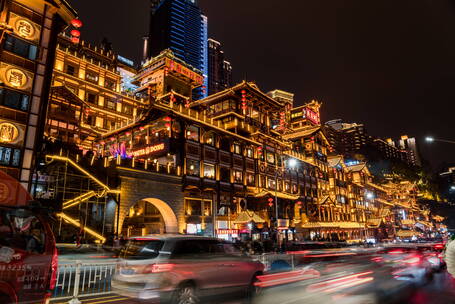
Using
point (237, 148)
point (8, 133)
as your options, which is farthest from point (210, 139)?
point (8, 133)

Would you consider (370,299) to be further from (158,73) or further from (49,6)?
(158,73)

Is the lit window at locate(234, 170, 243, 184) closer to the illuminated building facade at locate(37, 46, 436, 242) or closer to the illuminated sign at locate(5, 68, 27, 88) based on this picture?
the illuminated building facade at locate(37, 46, 436, 242)

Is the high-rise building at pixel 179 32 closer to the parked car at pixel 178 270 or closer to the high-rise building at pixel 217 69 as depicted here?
the high-rise building at pixel 217 69

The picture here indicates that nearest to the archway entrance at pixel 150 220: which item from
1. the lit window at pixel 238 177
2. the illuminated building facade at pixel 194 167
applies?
the illuminated building facade at pixel 194 167

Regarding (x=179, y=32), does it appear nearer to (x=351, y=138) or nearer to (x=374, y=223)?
(x=374, y=223)

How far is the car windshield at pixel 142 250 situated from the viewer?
330 inches

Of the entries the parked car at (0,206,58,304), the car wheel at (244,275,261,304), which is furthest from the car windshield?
the car wheel at (244,275,261,304)

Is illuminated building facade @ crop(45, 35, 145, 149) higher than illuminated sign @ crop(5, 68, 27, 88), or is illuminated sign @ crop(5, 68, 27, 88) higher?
illuminated building facade @ crop(45, 35, 145, 149)

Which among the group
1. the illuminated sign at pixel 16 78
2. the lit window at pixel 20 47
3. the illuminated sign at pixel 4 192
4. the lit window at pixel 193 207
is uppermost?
the lit window at pixel 20 47

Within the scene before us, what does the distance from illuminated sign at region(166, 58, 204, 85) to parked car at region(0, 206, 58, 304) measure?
5490cm

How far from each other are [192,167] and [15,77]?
64.5ft

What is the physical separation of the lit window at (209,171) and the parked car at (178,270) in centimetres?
2881

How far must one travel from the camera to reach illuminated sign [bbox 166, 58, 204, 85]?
2297 inches

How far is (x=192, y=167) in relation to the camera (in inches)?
1470
